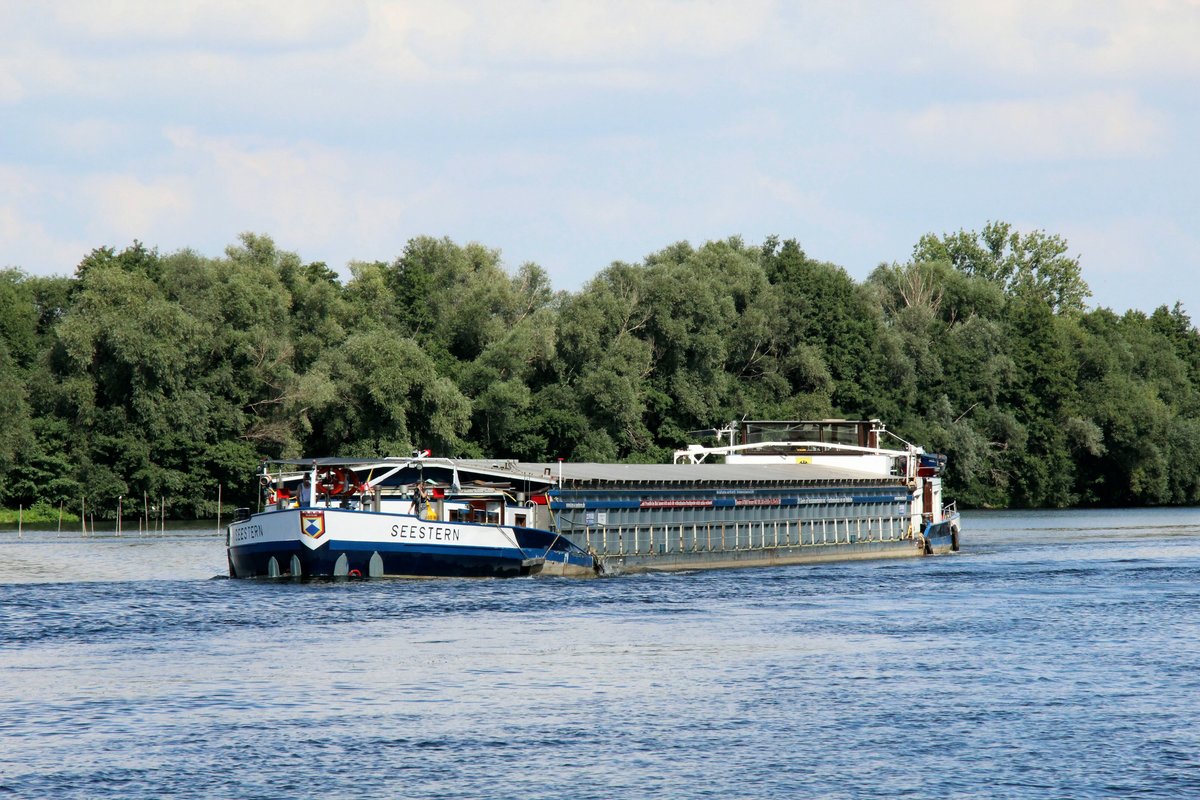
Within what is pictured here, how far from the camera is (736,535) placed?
2623 inches

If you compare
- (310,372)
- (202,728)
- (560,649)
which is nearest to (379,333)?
(310,372)

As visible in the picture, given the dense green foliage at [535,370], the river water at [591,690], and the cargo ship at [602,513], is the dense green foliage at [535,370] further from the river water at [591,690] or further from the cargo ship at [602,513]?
the river water at [591,690]

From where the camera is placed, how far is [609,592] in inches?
1983

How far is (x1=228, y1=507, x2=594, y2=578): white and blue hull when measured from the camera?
48969mm

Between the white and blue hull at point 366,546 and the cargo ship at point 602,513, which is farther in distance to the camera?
the cargo ship at point 602,513

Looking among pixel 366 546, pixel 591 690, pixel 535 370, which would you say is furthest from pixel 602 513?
pixel 535 370

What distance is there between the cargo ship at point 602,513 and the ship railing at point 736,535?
74 mm

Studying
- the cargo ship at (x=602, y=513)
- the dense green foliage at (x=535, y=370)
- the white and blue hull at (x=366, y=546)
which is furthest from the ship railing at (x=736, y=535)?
the dense green foliage at (x=535, y=370)

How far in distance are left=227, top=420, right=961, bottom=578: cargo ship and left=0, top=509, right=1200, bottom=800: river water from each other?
4.67 feet

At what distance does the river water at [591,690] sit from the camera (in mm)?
24539

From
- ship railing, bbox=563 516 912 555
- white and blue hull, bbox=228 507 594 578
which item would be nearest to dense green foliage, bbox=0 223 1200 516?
ship railing, bbox=563 516 912 555

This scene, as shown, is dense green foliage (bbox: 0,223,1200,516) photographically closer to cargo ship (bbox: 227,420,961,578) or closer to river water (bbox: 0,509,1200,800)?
cargo ship (bbox: 227,420,961,578)

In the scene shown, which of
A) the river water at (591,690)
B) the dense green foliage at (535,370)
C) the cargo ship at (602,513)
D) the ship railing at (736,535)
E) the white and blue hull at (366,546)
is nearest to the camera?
the river water at (591,690)

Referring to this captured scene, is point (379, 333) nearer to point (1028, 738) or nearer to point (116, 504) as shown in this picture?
point (116, 504)
